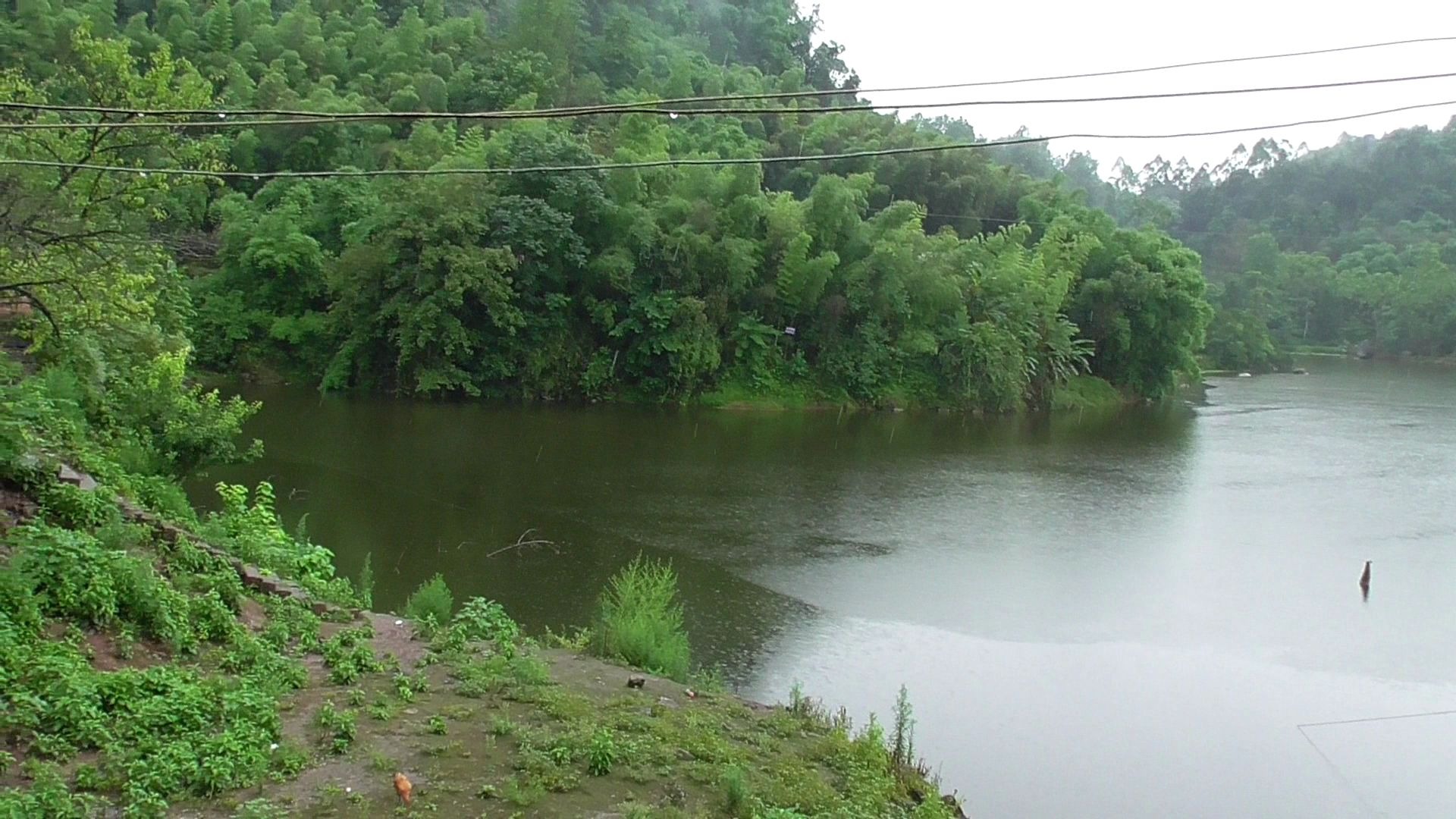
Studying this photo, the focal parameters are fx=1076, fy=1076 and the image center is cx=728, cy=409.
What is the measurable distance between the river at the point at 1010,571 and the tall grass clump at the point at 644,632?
0.71 metres

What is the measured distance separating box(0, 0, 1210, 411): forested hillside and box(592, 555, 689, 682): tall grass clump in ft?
44.7

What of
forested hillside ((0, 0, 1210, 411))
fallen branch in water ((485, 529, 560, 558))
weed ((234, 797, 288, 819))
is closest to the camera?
weed ((234, 797, 288, 819))

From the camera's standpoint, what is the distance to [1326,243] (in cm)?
5909

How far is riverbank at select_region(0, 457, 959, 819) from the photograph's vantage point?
4.48 m

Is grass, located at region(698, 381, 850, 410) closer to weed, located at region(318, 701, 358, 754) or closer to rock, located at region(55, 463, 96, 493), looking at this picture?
rock, located at region(55, 463, 96, 493)

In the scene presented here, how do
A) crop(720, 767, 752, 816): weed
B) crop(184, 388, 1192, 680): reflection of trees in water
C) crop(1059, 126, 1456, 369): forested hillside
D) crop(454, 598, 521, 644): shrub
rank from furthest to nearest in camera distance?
crop(1059, 126, 1456, 369): forested hillside → crop(184, 388, 1192, 680): reflection of trees in water → crop(454, 598, 521, 644): shrub → crop(720, 767, 752, 816): weed

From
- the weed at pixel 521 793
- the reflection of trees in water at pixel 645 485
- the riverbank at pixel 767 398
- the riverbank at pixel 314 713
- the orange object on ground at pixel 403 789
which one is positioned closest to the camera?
the riverbank at pixel 314 713

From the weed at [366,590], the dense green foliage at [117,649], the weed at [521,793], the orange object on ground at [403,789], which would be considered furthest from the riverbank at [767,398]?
the orange object on ground at [403,789]

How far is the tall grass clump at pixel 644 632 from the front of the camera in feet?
25.1

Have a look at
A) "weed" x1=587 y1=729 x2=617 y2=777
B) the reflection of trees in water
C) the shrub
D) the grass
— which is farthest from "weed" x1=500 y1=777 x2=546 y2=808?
the grass

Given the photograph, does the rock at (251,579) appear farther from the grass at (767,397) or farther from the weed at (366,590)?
the grass at (767,397)

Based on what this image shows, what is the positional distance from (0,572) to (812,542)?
8.82m

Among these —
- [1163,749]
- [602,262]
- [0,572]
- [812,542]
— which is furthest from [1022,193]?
[0,572]

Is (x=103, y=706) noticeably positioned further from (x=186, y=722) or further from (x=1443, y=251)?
(x=1443, y=251)
